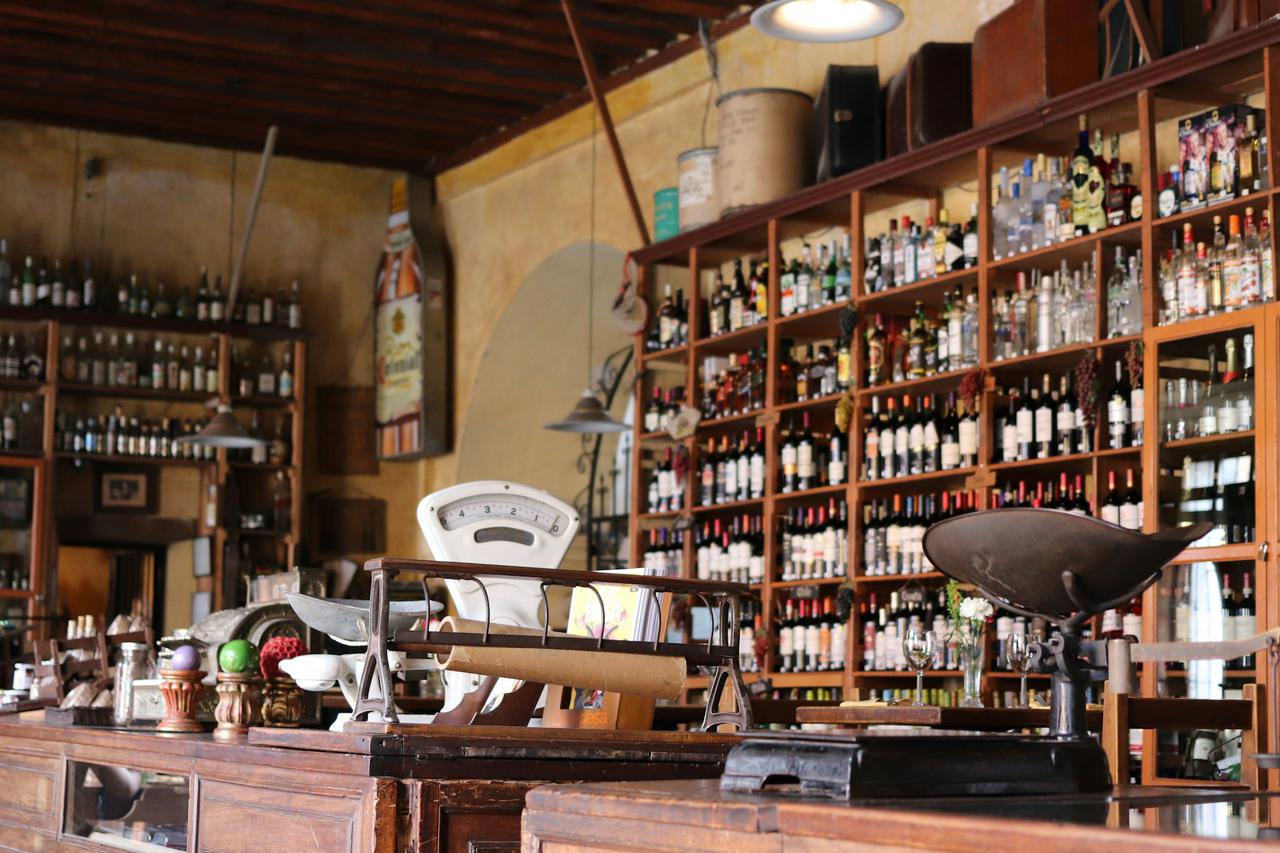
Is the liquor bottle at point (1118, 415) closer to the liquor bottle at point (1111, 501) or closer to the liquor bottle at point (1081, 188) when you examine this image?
the liquor bottle at point (1111, 501)

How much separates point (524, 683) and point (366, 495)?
848 cm

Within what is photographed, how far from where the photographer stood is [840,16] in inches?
216

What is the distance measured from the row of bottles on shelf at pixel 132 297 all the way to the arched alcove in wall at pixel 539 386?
142 centimetres

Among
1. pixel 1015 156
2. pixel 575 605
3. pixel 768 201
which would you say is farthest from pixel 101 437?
pixel 575 605

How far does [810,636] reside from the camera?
685cm

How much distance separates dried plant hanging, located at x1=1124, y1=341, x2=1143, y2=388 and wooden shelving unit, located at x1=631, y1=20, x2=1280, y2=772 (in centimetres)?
6

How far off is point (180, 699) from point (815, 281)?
4.18 metres

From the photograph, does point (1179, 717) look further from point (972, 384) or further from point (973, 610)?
point (972, 384)

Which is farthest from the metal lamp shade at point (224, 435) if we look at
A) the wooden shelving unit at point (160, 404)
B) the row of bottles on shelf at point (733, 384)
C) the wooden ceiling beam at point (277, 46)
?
the row of bottles on shelf at point (733, 384)

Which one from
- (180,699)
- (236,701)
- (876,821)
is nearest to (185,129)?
(180,699)

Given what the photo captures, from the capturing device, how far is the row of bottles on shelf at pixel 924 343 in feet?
20.4

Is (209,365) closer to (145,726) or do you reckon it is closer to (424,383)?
(424,383)

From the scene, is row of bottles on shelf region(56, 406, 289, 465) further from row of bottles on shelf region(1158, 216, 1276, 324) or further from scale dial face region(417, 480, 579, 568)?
scale dial face region(417, 480, 579, 568)

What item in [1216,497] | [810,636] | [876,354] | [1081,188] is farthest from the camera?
[810,636]
